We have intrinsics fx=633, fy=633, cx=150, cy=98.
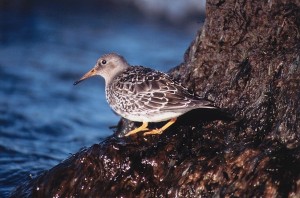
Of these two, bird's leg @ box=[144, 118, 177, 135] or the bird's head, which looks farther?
the bird's head

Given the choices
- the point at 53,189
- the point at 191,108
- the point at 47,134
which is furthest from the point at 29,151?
the point at 191,108

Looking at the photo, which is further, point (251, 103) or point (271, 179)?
point (251, 103)

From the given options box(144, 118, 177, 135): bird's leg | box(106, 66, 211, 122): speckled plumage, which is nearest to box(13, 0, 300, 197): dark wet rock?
box(144, 118, 177, 135): bird's leg

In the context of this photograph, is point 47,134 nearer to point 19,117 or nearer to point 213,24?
point 19,117

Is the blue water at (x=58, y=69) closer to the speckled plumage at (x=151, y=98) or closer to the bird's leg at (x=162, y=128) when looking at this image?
the speckled plumage at (x=151, y=98)

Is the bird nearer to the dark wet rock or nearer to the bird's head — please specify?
the dark wet rock
